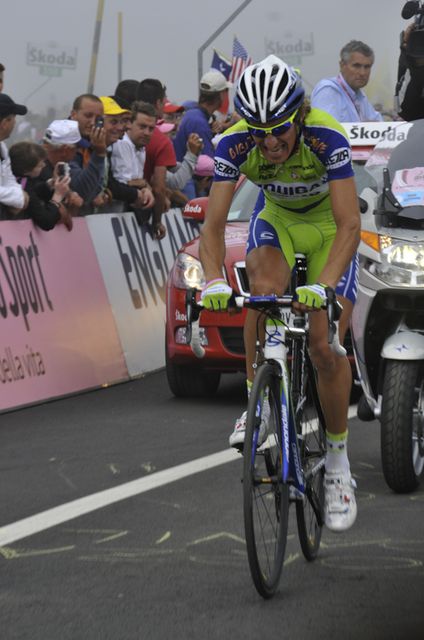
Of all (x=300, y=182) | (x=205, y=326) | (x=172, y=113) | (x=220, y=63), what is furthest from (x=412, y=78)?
(x=220, y=63)

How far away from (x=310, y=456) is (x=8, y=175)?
18.0 ft

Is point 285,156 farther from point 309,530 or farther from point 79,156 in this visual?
point 79,156

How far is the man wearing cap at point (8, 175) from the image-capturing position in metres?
11.1

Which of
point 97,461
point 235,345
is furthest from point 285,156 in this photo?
point 235,345

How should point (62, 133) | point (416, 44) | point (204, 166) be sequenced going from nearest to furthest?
point (416, 44)
point (62, 133)
point (204, 166)

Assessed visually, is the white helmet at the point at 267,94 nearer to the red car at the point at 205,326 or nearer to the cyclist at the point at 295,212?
the cyclist at the point at 295,212

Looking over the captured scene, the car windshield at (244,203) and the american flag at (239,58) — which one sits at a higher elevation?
the car windshield at (244,203)

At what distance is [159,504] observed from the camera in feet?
24.0

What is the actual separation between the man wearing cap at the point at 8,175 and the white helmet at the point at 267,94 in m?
5.30

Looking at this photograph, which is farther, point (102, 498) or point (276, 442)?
point (102, 498)

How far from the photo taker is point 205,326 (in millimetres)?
11055

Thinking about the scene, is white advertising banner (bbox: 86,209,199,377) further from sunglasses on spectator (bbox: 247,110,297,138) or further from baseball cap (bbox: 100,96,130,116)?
sunglasses on spectator (bbox: 247,110,297,138)

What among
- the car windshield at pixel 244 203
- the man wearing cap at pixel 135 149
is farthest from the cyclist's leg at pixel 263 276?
the man wearing cap at pixel 135 149

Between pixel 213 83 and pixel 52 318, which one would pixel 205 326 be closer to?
pixel 52 318
